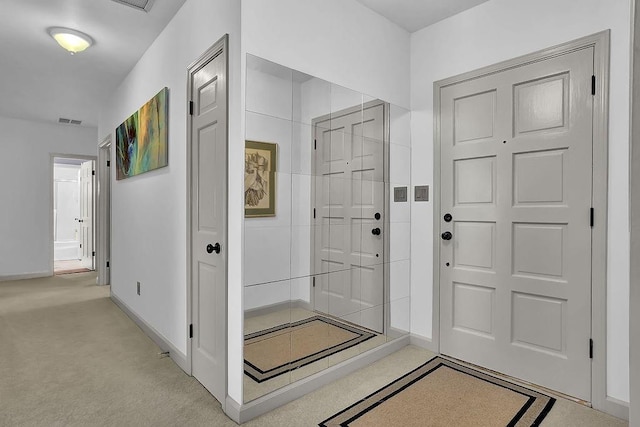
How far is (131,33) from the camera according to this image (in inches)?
118

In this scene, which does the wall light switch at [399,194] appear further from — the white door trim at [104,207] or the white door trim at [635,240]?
the white door trim at [104,207]

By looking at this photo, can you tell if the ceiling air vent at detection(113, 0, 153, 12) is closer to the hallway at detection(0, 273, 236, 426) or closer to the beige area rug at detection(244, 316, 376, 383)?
the beige area rug at detection(244, 316, 376, 383)

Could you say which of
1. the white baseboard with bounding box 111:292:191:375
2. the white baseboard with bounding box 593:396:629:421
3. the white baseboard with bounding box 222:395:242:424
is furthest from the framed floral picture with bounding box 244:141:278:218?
the white baseboard with bounding box 593:396:629:421

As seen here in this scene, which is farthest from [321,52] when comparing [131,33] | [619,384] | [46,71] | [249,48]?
[46,71]

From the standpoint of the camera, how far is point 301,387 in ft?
7.22

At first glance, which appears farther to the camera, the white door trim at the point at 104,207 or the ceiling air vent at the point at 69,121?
the ceiling air vent at the point at 69,121

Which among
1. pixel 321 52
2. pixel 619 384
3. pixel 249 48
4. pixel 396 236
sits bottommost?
pixel 619 384

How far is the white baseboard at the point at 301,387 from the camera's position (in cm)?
196

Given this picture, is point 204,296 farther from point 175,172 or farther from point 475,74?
point 475,74

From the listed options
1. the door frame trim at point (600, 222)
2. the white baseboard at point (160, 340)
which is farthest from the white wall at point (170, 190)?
the door frame trim at point (600, 222)

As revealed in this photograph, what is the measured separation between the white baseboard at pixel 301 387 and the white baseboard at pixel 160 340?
699mm

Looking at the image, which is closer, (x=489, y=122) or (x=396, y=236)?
(x=489, y=122)

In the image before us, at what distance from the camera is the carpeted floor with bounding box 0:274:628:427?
1993 millimetres

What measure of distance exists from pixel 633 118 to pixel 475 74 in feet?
7.52
